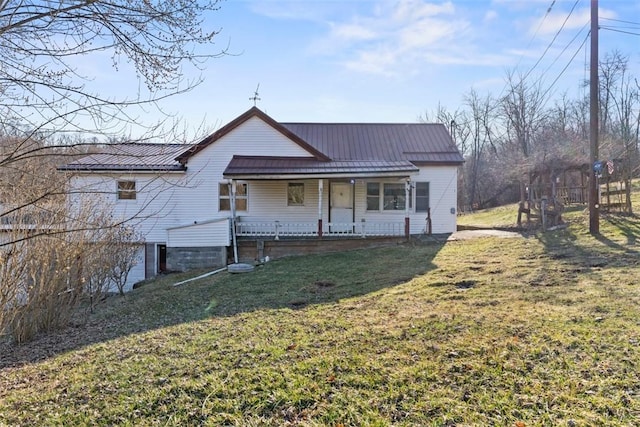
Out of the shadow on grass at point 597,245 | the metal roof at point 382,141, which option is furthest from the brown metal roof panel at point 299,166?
the shadow on grass at point 597,245

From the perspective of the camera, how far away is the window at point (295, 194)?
55.2 feet

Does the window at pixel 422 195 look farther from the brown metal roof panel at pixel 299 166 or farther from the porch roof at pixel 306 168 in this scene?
the brown metal roof panel at pixel 299 166

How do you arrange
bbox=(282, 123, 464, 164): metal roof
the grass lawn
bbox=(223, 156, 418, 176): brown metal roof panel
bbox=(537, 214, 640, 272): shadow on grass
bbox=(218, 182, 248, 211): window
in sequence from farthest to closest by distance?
bbox=(282, 123, 464, 164): metal roof
bbox=(218, 182, 248, 211): window
bbox=(223, 156, 418, 176): brown metal roof panel
bbox=(537, 214, 640, 272): shadow on grass
the grass lawn

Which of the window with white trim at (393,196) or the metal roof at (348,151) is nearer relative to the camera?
the metal roof at (348,151)

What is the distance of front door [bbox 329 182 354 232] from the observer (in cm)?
Result: 1691

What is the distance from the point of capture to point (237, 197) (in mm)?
16703

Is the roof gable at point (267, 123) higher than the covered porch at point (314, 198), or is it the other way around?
the roof gable at point (267, 123)

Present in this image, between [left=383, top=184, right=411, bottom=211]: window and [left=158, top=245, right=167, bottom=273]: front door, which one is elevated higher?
[left=383, top=184, right=411, bottom=211]: window

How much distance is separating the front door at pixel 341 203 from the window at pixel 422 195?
2.68 metres

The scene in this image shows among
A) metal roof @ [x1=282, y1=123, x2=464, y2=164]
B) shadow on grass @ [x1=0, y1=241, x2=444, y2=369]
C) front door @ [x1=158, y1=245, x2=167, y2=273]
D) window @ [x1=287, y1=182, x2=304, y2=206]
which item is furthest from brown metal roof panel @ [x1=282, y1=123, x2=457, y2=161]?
front door @ [x1=158, y1=245, x2=167, y2=273]

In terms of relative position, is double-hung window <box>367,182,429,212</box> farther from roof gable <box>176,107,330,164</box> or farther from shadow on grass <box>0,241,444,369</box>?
shadow on grass <box>0,241,444,369</box>

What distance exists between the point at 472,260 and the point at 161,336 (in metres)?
7.31

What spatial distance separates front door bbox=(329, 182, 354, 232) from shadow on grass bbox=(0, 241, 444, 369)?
3595mm

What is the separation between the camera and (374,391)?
376 centimetres
